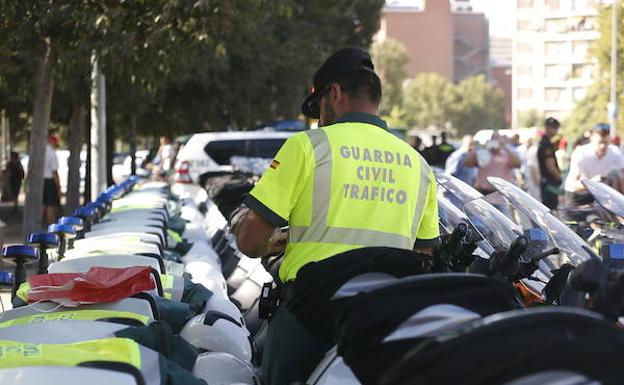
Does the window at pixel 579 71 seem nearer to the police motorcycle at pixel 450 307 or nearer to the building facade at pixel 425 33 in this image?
the building facade at pixel 425 33

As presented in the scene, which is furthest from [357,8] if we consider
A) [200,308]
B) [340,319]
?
[340,319]

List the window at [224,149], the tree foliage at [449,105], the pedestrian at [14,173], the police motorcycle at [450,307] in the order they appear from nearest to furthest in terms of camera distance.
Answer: the police motorcycle at [450,307] < the window at [224,149] < the pedestrian at [14,173] < the tree foliage at [449,105]

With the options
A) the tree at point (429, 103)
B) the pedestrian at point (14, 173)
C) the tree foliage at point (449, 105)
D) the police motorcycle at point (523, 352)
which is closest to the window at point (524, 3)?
the tree foliage at point (449, 105)

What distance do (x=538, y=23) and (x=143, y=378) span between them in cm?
14887

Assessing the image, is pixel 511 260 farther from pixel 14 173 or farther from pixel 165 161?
pixel 165 161

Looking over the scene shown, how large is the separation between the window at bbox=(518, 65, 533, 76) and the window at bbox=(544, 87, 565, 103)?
16.2 feet

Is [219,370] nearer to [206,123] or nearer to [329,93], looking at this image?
[329,93]

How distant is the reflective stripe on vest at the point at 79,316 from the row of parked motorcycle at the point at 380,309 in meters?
0.01

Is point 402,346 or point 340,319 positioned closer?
point 402,346

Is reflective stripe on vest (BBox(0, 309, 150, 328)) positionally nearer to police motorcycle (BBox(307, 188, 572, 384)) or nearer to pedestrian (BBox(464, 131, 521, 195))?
police motorcycle (BBox(307, 188, 572, 384))

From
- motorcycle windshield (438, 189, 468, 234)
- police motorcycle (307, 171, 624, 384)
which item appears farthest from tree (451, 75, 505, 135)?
police motorcycle (307, 171, 624, 384)

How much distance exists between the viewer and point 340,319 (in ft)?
11.6

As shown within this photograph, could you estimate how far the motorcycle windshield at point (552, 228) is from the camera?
18.5 ft

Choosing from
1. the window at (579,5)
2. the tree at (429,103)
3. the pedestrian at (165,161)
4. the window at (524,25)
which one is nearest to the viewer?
the pedestrian at (165,161)
